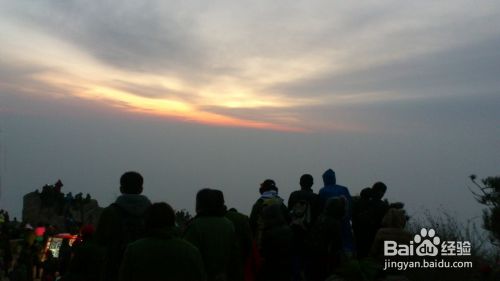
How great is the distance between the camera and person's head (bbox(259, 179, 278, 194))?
10539 millimetres

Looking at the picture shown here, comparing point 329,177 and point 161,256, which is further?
point 329,177

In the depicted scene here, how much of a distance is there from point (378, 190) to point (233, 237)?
186 inches

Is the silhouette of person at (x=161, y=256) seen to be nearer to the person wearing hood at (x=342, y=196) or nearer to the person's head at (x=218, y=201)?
the person's head at (x=218, y=201)

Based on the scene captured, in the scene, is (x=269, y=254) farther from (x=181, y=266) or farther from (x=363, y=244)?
(x=181, y=266)

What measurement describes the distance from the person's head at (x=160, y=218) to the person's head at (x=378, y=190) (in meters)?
6.61

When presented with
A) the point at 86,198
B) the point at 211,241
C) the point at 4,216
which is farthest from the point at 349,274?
the point at 86,198

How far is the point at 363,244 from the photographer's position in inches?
461

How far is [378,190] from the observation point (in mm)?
11461

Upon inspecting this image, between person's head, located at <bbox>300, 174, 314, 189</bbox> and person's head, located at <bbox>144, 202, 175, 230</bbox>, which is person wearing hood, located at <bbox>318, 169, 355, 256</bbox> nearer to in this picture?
person's head, located at <bbox>300, 174, 314, 189</bbox>

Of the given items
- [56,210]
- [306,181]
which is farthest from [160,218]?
[56,210]

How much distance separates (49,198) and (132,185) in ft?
95.4

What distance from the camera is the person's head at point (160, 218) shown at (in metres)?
5.31

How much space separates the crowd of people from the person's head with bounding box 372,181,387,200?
0.02 meters

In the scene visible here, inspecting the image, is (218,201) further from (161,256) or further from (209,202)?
(161,256)
